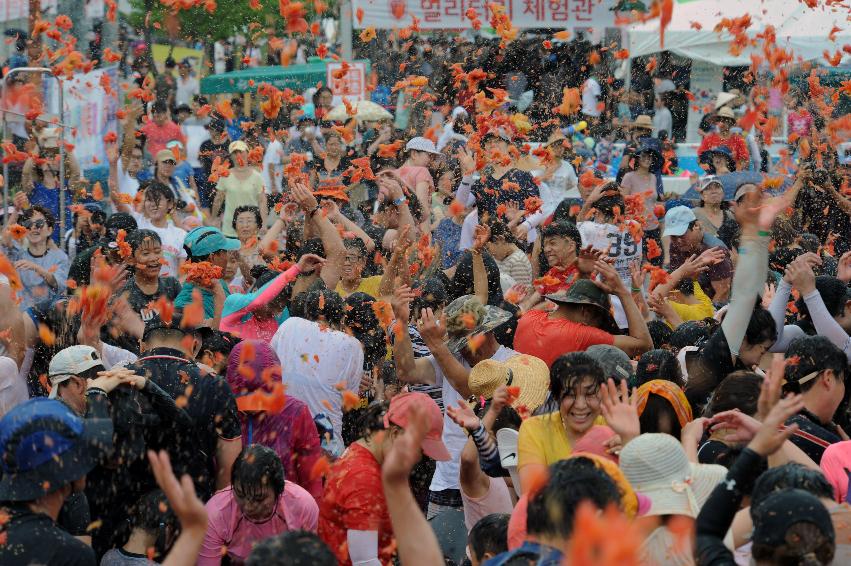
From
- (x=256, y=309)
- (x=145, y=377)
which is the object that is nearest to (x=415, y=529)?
(x=145, y=377)

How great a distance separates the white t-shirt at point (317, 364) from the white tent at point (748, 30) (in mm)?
10699

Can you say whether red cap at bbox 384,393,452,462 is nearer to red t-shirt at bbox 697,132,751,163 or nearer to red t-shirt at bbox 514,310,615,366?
red t-shirt at bbox 514,310,615,366

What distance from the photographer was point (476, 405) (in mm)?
6336

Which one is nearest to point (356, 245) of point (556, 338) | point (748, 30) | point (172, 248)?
point (172, 248)

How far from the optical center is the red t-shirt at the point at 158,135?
14.0 meters

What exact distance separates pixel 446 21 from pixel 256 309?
7.74 m

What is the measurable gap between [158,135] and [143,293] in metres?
6.72

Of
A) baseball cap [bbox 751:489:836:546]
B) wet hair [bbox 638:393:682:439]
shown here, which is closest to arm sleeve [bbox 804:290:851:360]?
wet hair [bbox 638:393:682:439]

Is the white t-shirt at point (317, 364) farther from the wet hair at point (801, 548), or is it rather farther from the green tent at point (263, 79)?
the green tent at point (263, 79)

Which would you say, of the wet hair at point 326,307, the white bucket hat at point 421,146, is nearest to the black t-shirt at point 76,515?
the wet hair at point 326,307

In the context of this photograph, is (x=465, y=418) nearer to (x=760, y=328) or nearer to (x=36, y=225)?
(x=760, y=328)

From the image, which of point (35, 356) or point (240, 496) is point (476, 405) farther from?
Result: point (35, 356)

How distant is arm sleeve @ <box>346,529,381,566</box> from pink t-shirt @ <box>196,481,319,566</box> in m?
0.38

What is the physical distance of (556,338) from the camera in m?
6.62
